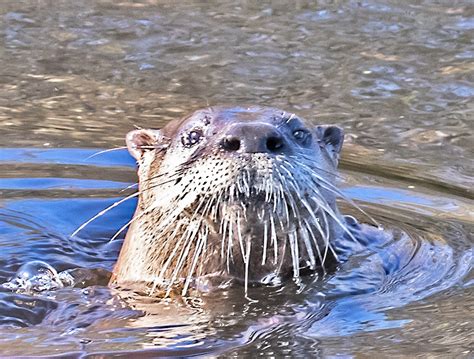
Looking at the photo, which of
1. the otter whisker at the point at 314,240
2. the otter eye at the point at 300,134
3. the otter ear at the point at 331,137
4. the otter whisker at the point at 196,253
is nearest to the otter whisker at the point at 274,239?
the otter whisker at the point at 314,240

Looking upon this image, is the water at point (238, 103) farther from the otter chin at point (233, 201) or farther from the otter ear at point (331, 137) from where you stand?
the otter ear at point (331, 137)

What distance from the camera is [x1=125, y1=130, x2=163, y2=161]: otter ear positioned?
4.68 metres

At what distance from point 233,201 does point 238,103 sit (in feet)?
9.91

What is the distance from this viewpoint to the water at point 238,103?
3982 millimetres

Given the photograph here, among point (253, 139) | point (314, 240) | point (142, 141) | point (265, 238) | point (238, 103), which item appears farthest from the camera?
point (238, 103)

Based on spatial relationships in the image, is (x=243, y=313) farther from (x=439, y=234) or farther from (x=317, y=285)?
(x=439, y=234)

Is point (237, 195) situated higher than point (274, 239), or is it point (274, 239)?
point (237, 195)

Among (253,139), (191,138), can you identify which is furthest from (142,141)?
(253,139)

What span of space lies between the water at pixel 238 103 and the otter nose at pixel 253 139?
1.86ft

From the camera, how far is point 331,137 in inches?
188

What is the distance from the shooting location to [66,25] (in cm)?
850

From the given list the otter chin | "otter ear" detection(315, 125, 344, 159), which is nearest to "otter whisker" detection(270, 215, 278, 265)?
the otter chin

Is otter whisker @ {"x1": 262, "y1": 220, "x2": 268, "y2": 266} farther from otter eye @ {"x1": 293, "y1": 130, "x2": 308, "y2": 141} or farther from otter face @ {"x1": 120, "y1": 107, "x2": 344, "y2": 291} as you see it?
otter eye @ {"x1": 293, "y1": 130, "x2": 308, "y2": 141}

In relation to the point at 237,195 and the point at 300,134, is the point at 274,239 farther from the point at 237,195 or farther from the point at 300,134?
the point at 300,134
